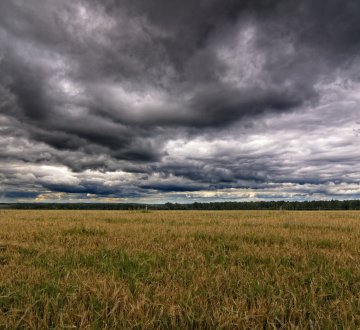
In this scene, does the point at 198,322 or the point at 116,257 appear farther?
the point at 116,257

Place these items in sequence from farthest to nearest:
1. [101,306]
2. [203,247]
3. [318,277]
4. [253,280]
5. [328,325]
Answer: [203,247] → [318,277] → [253,280] → [101,306] → [328,325]

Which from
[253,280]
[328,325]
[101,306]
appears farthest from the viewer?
A: [253,280]

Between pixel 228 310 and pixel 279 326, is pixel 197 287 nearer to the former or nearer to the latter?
pixel 228 310

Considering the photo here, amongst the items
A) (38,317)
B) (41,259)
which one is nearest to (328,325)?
(38,317)

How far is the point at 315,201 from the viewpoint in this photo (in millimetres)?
155125

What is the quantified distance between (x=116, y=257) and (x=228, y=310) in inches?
150

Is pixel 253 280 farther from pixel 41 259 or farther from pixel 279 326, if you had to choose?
pixel 41 259

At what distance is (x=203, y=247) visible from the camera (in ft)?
24.0

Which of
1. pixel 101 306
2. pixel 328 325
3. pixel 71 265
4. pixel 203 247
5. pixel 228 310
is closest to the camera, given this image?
pixel 328 325

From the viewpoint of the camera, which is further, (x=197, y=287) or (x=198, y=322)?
(x=197, y=287)

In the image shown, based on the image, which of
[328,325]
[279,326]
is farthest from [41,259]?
[328,325]

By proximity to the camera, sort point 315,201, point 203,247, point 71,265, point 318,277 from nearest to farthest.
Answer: point 318,277 < point 71,265 < point 203,247 < point 315,201

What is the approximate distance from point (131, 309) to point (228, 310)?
3.90ft

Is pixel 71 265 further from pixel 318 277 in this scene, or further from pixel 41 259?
pixel 318 277
